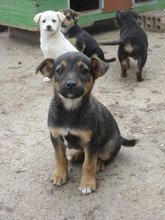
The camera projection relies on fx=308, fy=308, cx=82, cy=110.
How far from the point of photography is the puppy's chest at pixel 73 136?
317cm

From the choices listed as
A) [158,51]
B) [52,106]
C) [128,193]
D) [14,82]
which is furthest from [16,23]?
[128,193]

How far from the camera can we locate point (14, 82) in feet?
22.4

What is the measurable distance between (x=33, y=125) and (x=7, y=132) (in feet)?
1.43

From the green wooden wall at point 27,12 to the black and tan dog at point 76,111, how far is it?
567 centimetres

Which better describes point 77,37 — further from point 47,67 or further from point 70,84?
point 70,84

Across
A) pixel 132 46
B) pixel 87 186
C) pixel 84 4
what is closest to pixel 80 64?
pixel 87 186

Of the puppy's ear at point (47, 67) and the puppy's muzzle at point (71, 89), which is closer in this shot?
the puppy's muzzle at point (71, 89)

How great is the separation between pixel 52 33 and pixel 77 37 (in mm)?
1102

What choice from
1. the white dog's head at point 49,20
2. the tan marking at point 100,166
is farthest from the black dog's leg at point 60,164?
the white dog's head at point 49,20

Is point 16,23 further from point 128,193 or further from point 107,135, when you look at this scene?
point 128,193

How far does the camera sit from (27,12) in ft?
28.3

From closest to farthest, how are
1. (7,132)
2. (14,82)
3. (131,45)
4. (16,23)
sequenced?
(7,132)
(131,45)
(14,82)
(16,23)

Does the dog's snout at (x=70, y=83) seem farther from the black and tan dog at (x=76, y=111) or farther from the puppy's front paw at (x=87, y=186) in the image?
the puppy's front paw at (x=87, y=186)

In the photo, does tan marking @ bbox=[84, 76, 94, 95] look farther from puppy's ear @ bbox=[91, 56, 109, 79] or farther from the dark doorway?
the dark doorway
